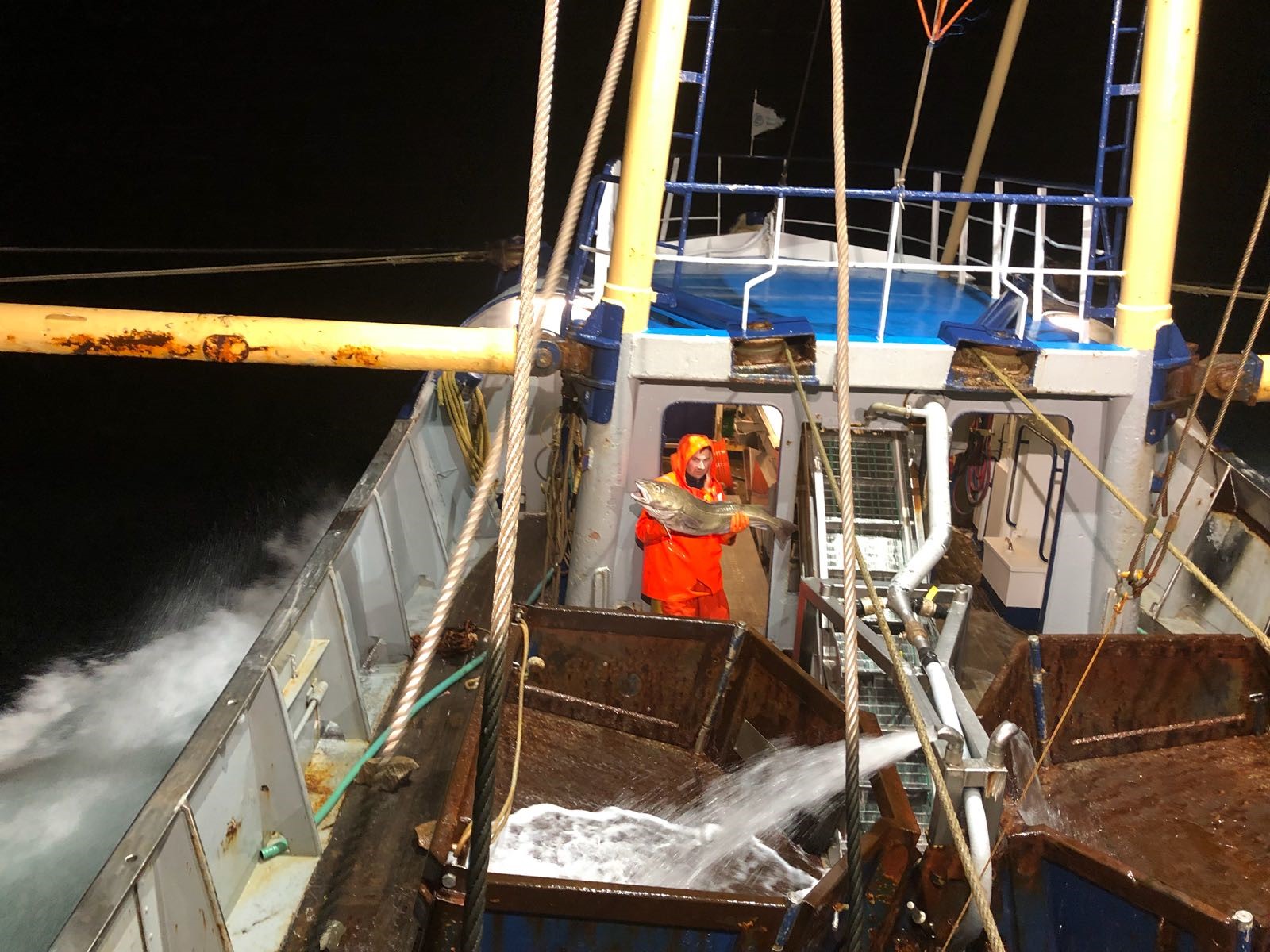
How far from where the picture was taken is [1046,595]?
5.95m

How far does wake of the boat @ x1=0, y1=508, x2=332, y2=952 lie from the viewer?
6609 millimetres

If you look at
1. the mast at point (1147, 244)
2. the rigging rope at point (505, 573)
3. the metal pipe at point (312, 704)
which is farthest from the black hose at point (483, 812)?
the mast at point (1147, 244)

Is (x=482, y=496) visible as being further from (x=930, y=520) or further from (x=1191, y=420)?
(x=1191, y=420)

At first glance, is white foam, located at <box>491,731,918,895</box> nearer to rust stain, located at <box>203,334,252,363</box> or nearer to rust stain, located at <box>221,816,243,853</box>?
rust stain, located at <box>221,816,243,853</box>

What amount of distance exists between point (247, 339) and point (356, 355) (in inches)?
22.2

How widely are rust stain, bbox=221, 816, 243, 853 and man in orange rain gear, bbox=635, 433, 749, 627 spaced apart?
258 centimetres

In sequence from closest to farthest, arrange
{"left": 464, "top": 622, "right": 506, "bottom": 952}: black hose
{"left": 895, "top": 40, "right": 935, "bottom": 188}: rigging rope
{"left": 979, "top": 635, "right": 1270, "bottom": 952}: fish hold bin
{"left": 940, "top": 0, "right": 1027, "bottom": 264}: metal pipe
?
{"left": 464, "top": 622, "right": 506, "bottom": 952}: black hose → {"left": 979, "top": 635, "right": 1270, "bottom": 952}: fish hold bin → {"left": 895, "top": 40, "right": 935, "bottom": 188}: rigging rope → {"left": 940, "top": 0, "right": 1027, "bottom": 264}: metal pipe

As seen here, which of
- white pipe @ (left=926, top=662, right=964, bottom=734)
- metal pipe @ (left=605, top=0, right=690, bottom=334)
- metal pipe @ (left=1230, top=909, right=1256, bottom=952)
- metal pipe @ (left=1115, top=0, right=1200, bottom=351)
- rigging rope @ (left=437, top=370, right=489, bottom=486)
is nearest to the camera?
metal pipe @ (left=1230, top=909, right=1256, bottom=952)

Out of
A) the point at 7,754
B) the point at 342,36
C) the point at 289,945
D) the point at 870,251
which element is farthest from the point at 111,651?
the point at 342,36

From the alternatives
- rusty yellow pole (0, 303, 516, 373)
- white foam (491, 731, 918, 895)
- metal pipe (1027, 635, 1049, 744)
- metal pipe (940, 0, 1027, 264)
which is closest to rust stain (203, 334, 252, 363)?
rusty yellow pole (0, 303, 516, 373)

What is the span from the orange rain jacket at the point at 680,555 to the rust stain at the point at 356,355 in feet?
5.65

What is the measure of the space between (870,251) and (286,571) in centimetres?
811

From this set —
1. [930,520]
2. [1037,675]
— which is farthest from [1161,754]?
[930,520]

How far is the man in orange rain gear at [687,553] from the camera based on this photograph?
18.1 ft
